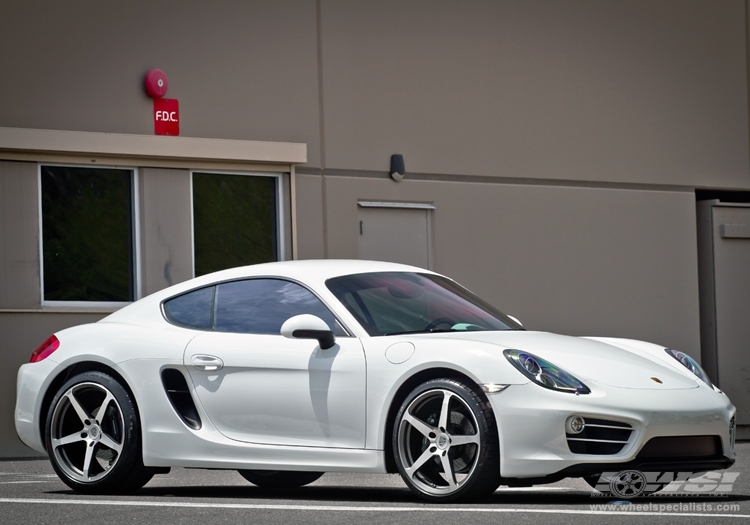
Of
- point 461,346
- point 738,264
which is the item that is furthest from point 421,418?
point 738,264

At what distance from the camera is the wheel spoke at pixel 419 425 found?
6.22 meters

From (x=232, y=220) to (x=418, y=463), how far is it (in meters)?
7.18

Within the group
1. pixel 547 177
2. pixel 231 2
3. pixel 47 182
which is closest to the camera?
pixel 47 182

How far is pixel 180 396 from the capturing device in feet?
23.4

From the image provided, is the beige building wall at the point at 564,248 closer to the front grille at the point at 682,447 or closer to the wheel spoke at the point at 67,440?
the wheel spoke at the point at 67,440

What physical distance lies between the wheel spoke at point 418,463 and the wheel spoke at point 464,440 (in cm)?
14

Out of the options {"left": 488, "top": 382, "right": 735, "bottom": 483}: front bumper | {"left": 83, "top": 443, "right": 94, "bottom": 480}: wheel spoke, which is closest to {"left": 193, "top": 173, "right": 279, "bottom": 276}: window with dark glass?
{"left": 83, "top": 443, "right": 94, "bottom": 480}: wheel spoke

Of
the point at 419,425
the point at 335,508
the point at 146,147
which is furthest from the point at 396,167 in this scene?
the point at 335,508

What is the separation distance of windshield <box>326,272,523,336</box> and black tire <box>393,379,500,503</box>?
596 mm

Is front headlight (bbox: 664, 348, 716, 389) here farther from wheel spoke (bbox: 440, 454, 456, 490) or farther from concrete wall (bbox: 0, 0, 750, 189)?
concrete wall (bbox: 0, 0, 750, 189)

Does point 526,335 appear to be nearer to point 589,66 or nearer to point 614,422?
point 614,422

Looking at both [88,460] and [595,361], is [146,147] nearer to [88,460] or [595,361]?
[88,460]

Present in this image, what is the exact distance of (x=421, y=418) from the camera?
20.6 feet

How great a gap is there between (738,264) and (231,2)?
7.47 m
